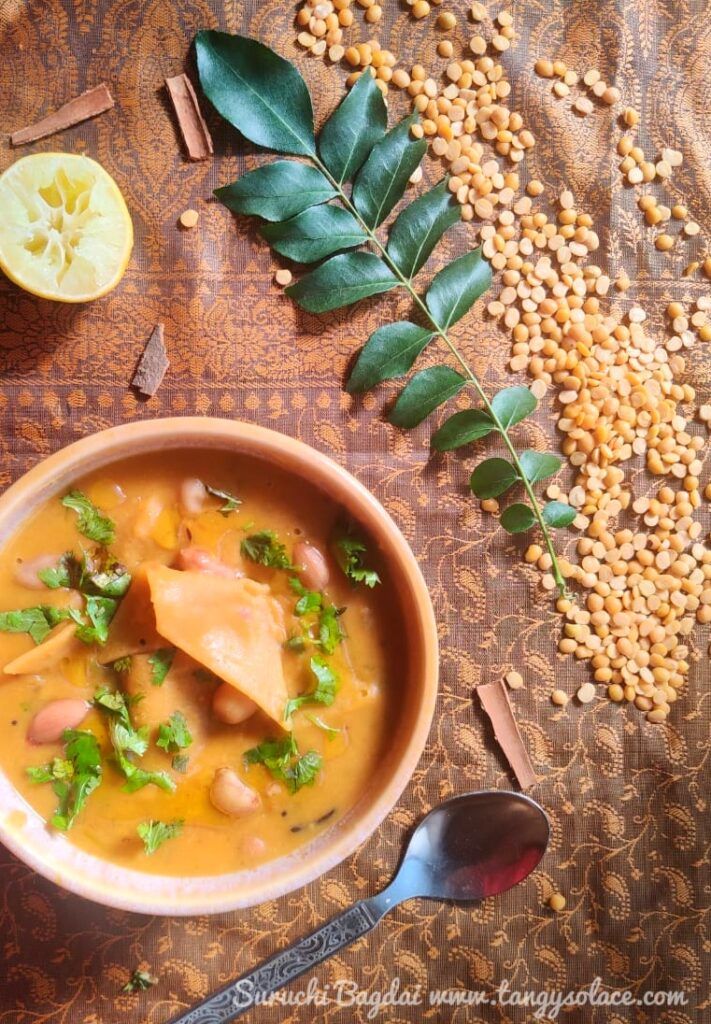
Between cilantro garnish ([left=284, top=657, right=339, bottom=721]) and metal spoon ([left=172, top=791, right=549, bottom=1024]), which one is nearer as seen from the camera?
cilantro garnish ([left=284, top=657, right=339, bottom=721])

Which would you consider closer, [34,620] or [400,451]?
[34,620]

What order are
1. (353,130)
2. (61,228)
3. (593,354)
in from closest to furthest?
(61,228) < (353,130) < (593,354)

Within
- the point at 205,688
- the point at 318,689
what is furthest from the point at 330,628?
the point at 205,688

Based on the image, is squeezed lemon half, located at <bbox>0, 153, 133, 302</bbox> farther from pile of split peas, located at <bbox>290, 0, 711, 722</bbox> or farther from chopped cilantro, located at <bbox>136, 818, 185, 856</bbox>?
chopped cilantro, located at <bbox>136, 818, 185, 856</bbox>

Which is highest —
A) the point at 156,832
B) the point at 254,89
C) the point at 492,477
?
the point at 254,89

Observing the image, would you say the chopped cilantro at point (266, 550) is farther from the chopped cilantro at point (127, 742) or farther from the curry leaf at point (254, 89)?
the curry leaf at point (254, 89)

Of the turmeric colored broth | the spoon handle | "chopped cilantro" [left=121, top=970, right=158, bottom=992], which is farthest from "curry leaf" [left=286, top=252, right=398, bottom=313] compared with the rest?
"chopped cilantro" [left=121, top=970, right=158, bottom=992]

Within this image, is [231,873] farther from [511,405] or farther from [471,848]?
[511,405]
